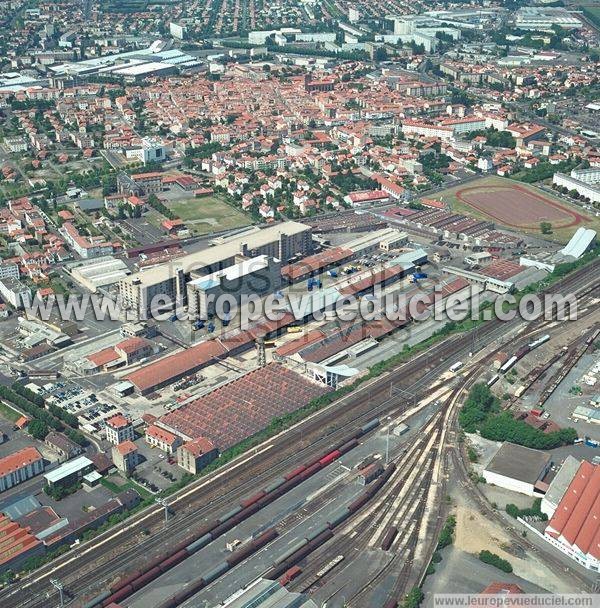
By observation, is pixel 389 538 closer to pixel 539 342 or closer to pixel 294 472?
pixel 294 472

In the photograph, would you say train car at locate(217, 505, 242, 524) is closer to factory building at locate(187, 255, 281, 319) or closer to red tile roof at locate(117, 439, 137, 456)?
red tile roof at locate(117, 439, 137, 456)

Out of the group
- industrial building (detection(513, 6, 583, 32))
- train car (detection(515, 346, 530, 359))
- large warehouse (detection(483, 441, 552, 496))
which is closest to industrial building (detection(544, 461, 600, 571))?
large warehouse (detection(483, 441, 552, 496))

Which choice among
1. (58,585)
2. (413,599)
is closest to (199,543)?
(58,585)

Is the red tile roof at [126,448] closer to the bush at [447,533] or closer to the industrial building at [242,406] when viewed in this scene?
the industrial building at [242,406]

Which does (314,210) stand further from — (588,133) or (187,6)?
(187,6)

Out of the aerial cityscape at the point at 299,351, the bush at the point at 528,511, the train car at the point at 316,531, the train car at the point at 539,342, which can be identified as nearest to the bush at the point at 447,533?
the aerial cityscape at the point at 299,351

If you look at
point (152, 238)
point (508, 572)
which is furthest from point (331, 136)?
point (508, 572)
